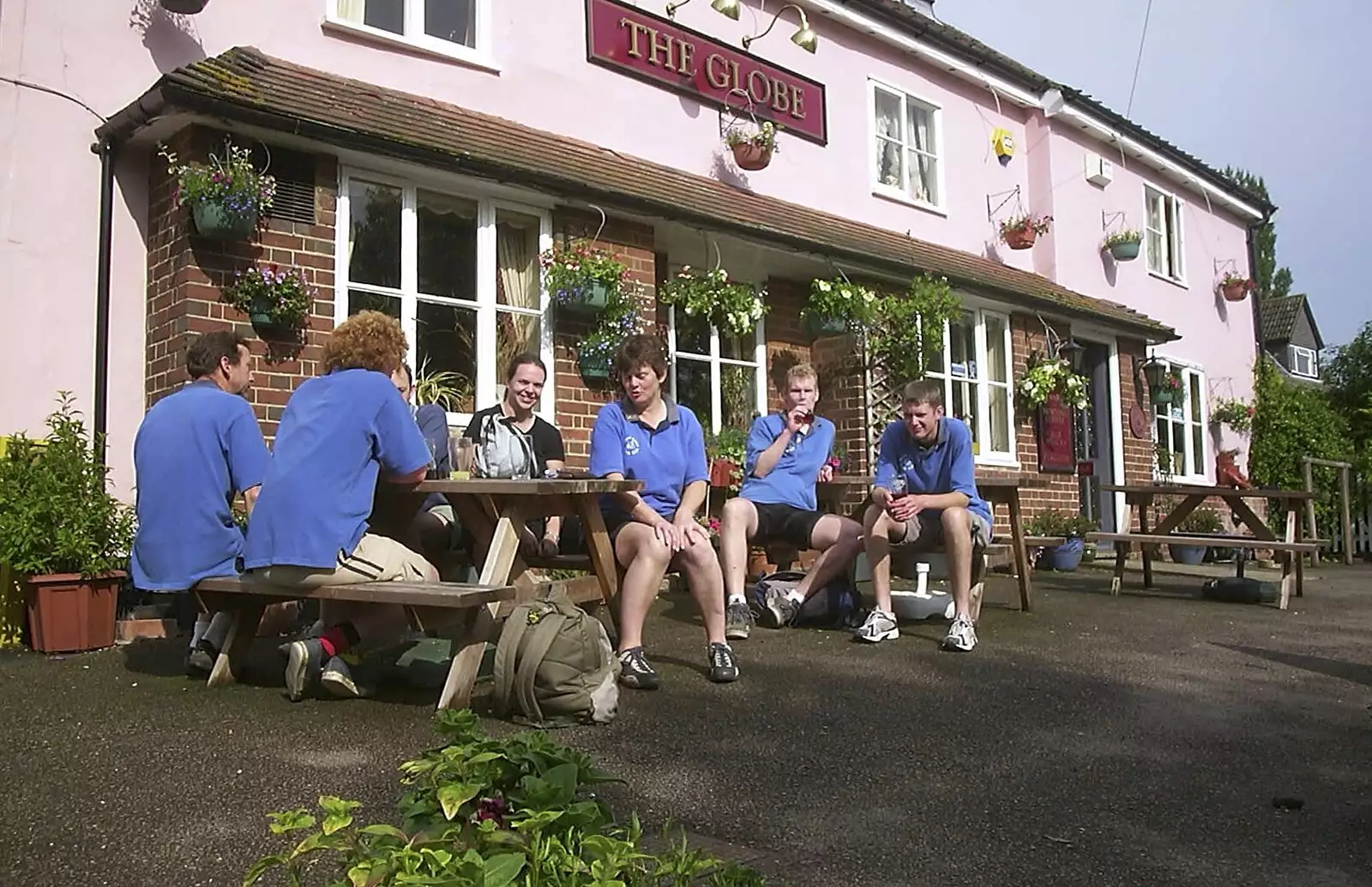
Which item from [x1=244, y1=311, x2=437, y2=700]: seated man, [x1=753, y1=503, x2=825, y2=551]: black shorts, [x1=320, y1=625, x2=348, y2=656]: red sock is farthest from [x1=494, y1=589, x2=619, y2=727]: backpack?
[x1=753, y1=503, x2=825, y2=551]: black shorts

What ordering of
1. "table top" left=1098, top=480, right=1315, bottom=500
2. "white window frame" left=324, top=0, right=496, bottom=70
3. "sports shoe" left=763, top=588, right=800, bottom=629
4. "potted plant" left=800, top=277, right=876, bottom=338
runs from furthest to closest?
"potted plant" left=800, top=277, right=876, bottom=338 → "table top" left=1098, top=480, right=1315, bottom=500 → "white window frame" left=324, top=0, right=496, bottom=70 → "sports shoe" left=763, top=588, right=800, bottom=629

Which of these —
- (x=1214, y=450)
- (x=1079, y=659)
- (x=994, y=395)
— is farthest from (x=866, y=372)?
(x=1214, y=450)

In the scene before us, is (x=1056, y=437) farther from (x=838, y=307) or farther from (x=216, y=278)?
(x=216, y=278)

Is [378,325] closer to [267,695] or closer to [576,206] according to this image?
[267,695]

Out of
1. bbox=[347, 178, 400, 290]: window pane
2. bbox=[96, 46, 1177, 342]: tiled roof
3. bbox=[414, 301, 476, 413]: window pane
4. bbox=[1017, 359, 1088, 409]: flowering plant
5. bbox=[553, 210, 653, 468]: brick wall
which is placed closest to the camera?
bbox=[96, 46, 1177, 342]: tiled roof

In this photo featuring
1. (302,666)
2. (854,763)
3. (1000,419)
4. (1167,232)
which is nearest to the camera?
(854,763)

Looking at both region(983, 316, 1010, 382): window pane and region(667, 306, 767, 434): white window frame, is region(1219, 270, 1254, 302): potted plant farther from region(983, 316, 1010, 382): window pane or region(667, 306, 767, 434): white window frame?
region(667, 306, 767, 434): white window frame

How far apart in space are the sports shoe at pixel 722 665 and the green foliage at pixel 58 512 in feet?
9.23

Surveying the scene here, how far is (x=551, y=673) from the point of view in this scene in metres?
3.17

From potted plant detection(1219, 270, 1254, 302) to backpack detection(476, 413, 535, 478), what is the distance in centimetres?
1442

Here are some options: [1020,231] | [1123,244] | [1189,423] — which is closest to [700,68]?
[1020,231]

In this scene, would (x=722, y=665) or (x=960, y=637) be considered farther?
(x=960, y=637)

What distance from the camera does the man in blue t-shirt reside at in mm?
3625

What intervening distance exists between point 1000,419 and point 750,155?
4.24m
